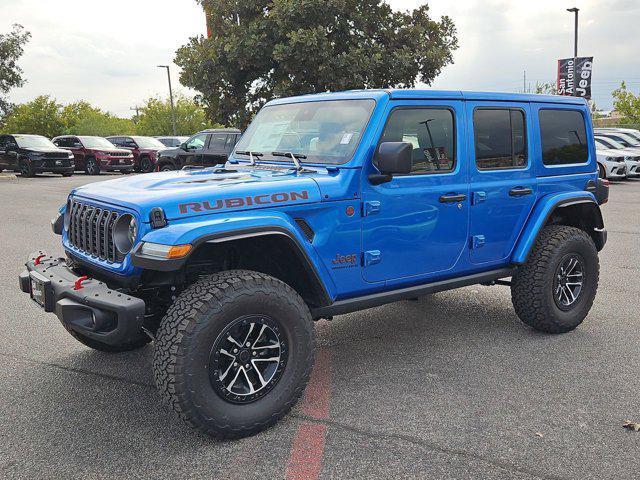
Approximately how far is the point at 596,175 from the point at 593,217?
37 cm

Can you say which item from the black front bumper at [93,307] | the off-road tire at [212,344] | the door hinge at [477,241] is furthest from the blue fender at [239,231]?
the door hinge at [477,241]

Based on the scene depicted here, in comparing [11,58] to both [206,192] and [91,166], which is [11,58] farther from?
[206,192]

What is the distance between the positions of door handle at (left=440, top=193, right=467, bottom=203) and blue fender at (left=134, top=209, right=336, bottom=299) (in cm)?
106

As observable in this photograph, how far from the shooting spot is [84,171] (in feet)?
82.7

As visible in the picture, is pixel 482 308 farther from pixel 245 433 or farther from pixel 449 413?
pixel 245 433

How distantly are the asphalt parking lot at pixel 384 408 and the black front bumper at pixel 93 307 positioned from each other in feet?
2.02

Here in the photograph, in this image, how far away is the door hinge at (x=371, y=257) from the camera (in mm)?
3707

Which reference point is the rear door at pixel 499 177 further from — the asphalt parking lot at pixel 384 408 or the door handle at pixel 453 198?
the asphalt parking lot at pixel 384 408

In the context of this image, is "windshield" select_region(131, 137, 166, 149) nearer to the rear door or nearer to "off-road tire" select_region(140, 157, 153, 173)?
"off-road tire" select_region(140, 157, 153, 173)

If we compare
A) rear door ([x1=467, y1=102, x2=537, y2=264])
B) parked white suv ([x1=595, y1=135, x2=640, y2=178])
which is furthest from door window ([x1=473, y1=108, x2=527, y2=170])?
parked white suv ([x1=595, y1=135, x2=640, y2=178])

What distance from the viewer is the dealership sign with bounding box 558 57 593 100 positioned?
24.9 meters

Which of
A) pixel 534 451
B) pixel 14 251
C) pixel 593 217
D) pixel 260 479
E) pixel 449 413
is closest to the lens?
pixel 260 479

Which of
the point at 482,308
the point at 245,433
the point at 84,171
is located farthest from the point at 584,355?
the point at 84,171

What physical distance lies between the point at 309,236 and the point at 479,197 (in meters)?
1.44
